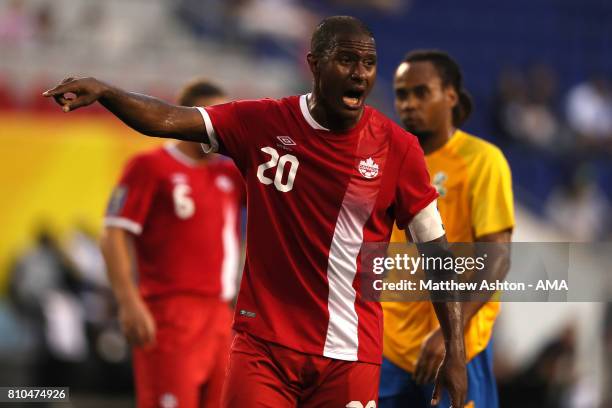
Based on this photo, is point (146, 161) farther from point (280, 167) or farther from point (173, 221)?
point (280, 167)

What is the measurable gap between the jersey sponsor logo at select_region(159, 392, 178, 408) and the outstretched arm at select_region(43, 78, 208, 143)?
288 cm

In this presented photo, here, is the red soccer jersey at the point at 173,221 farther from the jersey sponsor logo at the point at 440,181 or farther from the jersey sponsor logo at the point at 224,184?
the jersey sponsor logo at the point at 440,181

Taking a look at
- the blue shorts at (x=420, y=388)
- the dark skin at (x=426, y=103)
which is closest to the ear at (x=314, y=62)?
the dark skin at (x=426, y=103)

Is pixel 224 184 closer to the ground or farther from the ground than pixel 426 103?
closer to the ground

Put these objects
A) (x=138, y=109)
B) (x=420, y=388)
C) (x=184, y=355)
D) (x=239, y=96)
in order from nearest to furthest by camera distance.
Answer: (x=138, y=109) < (x=420, y=388) < (x=184, y=355) < (x=239, y=96)

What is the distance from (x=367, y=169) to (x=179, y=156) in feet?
9.85

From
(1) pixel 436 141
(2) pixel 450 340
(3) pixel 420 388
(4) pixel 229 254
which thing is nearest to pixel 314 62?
(2) pixel 450 340

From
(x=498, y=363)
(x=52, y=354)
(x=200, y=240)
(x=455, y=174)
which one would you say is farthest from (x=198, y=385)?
(x=498, y=363)

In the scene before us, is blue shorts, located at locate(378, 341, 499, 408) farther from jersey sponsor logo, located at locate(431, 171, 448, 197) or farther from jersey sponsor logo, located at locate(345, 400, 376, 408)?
jersey sponsor logo, located at locate(345, 400, 376, 408)

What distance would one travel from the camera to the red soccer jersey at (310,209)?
521 cm

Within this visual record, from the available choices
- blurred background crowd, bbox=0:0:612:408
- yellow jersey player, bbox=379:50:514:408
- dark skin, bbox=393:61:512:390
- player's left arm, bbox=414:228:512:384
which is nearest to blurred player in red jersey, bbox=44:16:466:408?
player's left arm, bbox=414:228:512:384

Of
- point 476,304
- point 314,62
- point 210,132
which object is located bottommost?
point 476,304

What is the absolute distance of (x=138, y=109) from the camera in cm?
491

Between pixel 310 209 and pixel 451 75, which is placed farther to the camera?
pixel 451 75
